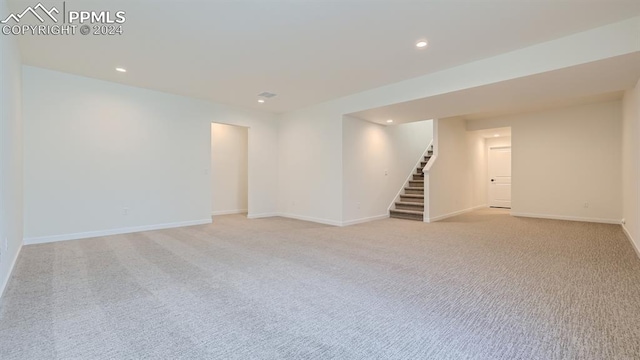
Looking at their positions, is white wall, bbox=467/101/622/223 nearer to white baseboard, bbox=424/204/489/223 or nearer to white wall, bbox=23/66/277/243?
white baseboard, bbox=424/204/489/223

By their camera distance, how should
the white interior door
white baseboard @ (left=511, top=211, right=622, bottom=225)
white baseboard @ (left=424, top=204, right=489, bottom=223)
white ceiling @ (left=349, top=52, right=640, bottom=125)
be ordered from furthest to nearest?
the white interior door
white baseboard @ (left=424, top=204, right=489, bottom=223)
white baseboard @ (left=511, top=211, right=622, bottom=225)
white ceiling @ (left=349, top=52, right=640, bottom=125)

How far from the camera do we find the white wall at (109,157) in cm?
439

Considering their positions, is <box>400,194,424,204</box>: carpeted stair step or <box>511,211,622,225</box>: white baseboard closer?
<box>511,211,622,225</box>: white baseboard

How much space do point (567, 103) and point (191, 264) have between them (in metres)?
8.14

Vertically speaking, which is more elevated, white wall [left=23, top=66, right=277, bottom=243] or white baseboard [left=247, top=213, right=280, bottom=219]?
white wall [left=23, top=66, right=277, bottom=243]

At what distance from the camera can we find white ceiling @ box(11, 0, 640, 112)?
2.73 meters

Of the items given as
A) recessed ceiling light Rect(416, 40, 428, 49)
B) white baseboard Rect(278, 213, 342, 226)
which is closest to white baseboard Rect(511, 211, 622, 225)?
white baseboard Rect(278, 213, 342, 226)

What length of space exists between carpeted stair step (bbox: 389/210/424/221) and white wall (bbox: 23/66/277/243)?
446 centimetres

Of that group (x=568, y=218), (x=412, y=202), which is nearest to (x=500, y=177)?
(x=568, y=218)

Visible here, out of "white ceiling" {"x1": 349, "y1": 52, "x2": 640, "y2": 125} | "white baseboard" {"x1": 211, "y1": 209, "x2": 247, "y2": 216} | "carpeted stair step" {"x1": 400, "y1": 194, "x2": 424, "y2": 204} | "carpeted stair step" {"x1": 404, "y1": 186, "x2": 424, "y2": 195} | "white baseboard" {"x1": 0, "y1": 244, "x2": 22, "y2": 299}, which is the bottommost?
"white baseboard" {"x1": 0, "y1": 244, "x2": 22, "y2": 299}

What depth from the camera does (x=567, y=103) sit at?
6.25 metres

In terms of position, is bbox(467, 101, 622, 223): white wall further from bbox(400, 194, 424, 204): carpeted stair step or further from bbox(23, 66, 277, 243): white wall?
bbox(23, 66, 277, 243): white wall

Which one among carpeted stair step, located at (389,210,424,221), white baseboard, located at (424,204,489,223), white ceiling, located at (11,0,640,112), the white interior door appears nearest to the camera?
white ceiling, located at (11,0,640,112)
